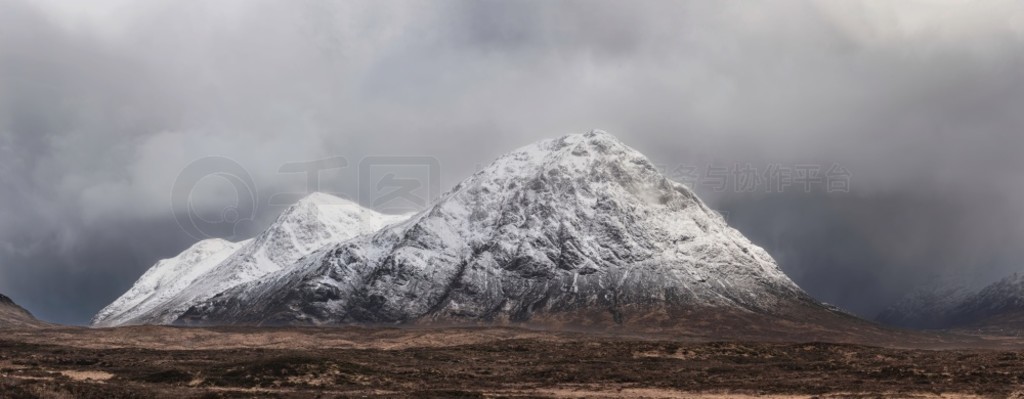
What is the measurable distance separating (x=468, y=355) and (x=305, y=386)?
41.9 meters

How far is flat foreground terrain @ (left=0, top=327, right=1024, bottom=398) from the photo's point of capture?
67688 mm

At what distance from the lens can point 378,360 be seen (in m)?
99.8

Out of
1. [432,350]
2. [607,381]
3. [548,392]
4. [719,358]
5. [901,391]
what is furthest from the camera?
[432,350]

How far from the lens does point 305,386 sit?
7331cm

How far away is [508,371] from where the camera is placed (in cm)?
9344

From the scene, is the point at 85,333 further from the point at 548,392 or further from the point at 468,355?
the point at 548,392

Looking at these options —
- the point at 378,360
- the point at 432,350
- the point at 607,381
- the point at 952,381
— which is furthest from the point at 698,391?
the point at 432,350

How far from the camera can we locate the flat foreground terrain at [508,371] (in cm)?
6769

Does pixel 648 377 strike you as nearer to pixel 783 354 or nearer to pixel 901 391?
pixel 901 391

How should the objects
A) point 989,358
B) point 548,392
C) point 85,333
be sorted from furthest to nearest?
point 85,333
point 989,358
point 548,392

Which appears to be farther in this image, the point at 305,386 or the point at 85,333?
the point at 85,333

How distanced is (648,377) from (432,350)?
43.5m

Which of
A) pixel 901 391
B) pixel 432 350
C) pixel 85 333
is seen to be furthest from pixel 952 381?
pixel 85 333

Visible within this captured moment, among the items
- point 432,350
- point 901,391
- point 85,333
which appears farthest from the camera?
point 85,333
